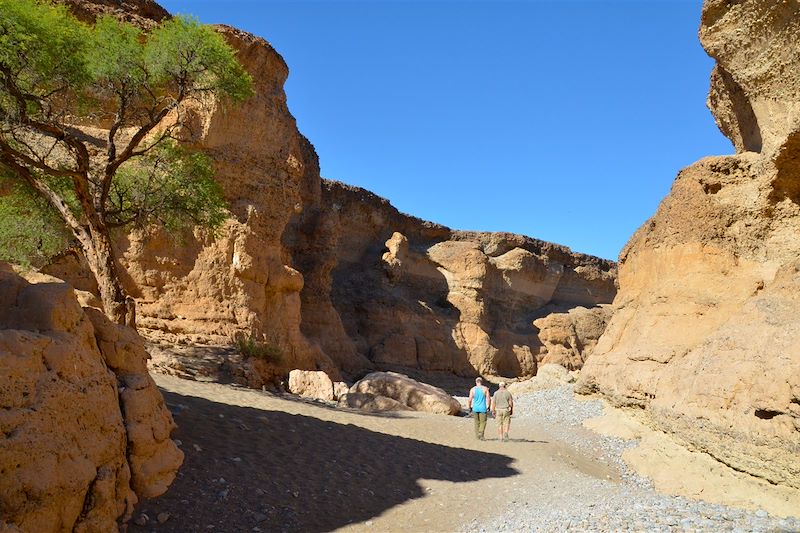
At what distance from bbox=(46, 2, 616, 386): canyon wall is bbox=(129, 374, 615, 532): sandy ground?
5.08 meters

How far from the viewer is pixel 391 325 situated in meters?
31.2

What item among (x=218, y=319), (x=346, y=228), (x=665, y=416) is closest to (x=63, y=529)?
(x=665, y=416)

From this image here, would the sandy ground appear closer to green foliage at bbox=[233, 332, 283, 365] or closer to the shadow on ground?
the shadow on ground

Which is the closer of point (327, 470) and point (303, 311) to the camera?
point (327, 470)

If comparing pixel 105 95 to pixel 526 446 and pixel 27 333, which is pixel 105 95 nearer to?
pixel 27 333

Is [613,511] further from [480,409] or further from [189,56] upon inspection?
[189,56]

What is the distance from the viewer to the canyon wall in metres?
16.4

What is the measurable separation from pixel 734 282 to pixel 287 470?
337 inches

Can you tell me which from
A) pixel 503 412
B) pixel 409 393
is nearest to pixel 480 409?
pixel 503 412

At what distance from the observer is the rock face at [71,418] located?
3795mm

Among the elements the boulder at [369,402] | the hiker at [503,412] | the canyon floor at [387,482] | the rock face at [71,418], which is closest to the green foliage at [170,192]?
the canyon floor at [387,482]

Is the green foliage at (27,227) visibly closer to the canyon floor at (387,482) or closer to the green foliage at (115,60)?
the green foliage at (115,60)

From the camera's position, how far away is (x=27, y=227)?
10.6m

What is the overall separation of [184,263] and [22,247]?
5772mm
